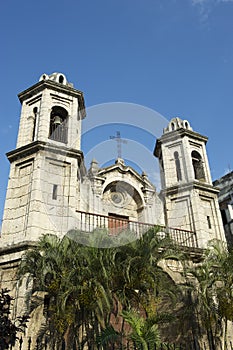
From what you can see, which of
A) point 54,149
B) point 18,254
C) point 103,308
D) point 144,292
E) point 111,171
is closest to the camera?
point 103,308

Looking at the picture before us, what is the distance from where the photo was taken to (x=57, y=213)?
1285 cm

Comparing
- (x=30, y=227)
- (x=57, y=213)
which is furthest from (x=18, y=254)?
(x=57, y=213)

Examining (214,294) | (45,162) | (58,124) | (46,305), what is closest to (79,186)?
(45,162)

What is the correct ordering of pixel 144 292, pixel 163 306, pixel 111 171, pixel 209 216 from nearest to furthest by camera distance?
pixel 144 292, pixel 163 306, pixel 209 216, pixel 111 171

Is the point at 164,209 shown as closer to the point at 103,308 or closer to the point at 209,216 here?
the point at 209,216

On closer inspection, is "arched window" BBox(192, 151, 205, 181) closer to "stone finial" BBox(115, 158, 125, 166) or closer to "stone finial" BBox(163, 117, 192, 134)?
"stone finial" BBox(163, 117, 192, 134)

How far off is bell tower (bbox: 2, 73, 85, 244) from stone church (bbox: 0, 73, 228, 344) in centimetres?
3

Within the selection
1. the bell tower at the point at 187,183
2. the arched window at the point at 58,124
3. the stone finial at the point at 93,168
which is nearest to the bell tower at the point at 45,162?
the arched window at the point at 58,124

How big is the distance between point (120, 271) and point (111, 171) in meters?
8.00

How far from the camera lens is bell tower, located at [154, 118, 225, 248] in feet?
50.4

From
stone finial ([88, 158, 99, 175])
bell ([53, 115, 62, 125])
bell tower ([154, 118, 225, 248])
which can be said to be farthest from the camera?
stone finial ([88, 158, 99, 175])

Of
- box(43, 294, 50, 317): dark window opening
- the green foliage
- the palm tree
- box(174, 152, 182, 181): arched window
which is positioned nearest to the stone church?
box(174, 152, 182, 181): arched window

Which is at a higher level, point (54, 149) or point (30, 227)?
point (54, 149)

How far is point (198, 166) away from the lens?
58.9ft
